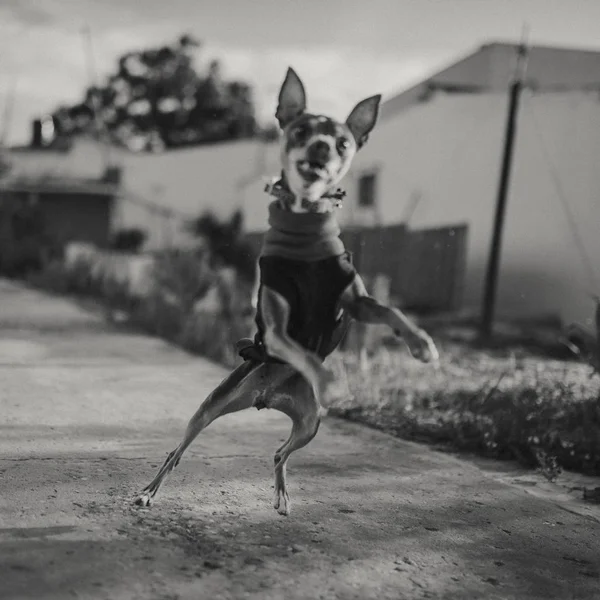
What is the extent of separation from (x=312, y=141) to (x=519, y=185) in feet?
34.2

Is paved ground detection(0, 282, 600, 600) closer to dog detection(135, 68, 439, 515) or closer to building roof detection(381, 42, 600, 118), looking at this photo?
dog detection(135, 68, 439, 515)

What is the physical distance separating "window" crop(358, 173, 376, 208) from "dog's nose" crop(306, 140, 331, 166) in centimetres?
1387

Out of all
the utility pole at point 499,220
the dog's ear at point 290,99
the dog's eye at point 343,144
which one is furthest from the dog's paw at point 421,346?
the utility pole at point 499,220

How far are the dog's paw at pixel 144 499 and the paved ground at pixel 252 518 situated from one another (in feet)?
0.14

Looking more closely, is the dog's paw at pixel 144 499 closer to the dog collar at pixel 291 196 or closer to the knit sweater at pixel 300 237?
the knit sweater at pixel 300 237

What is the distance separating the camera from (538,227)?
1254 cm

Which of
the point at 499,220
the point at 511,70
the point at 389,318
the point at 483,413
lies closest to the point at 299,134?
the point at 389,318

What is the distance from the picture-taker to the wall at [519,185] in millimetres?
11789

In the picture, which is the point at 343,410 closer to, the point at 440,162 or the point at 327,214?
the point at 327,214

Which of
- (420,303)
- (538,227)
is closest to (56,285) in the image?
(420,303)

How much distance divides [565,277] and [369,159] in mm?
6069

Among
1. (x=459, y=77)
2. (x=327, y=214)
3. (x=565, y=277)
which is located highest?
(x=459, y=77)

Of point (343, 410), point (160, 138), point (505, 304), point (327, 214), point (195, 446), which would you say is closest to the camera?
point (327, 214)

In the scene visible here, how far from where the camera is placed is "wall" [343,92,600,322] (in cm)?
1179
